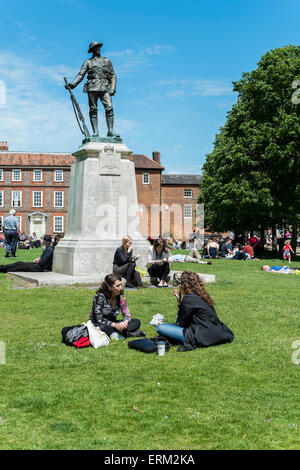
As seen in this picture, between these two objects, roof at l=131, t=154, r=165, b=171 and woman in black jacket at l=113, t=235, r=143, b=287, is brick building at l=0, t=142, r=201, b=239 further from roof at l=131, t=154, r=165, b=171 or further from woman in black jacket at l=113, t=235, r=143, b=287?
woman in black jacket at l=113, t=235, r=143, b=287

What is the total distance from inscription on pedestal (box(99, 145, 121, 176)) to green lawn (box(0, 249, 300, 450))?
274 inches

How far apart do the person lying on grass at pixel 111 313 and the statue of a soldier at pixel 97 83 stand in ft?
28.7

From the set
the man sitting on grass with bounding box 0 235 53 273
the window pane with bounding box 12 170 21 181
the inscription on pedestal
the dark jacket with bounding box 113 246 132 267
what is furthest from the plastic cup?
the window pane with bounding box 12 170 21 181

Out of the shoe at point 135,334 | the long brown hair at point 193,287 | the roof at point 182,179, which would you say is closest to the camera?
the long brown hair at point 193,287

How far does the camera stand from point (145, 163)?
246 feet

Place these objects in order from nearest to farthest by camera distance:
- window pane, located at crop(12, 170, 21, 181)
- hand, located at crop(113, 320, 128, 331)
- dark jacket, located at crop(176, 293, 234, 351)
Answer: dark jacket, located at crop(176, 293, 234, 351)
hand, located at crop(113, 320, 128, 331)
window pane, located at crop(12, 170, 21, 181)

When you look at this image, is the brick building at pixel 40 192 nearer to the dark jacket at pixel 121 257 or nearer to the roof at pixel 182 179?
the roof at pixel 182 179

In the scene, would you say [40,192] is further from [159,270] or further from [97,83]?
[159,270]

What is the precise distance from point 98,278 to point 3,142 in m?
62.7

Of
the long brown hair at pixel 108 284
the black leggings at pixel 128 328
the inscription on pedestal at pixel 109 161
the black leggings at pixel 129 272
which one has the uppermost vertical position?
the inscription on pedestal at pixel 109 161

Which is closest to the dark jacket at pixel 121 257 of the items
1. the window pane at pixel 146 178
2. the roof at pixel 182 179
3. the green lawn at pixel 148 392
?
the green lawn at pixel 148 392

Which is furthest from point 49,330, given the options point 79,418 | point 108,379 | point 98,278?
point 98,278

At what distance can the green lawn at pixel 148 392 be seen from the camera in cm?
399

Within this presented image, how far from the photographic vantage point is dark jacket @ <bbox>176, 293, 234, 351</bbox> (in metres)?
6.92
